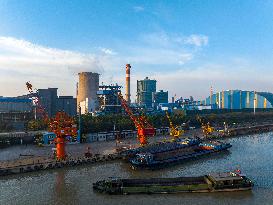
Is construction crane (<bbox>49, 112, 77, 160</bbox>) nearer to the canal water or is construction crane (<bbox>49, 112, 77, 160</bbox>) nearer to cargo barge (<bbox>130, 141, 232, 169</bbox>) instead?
the canal water

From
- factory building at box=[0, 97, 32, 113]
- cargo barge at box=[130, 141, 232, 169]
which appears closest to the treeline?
factory building at box=[0, 97, 32, 113]

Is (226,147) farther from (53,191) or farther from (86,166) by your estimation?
(53,191)

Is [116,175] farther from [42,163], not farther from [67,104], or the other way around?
[67,104]

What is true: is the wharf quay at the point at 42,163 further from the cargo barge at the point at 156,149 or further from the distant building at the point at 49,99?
the distant building at the point at 49,99

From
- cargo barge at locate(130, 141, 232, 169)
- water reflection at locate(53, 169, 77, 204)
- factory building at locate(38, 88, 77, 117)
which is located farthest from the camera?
factory building at locate(38, 88, 77, 117)

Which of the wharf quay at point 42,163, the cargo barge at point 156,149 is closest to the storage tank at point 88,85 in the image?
the cargo barge at point 156,149

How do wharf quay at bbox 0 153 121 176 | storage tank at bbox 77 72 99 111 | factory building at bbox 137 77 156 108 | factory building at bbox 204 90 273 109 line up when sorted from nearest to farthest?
wharf quay at bbox 0 153 121 176 < storage tank at bbox 77 72 99 111 < factory building at bbox 204 90 273 109 < factory building at bbox 137 77 156 108

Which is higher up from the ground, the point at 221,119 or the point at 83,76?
the point at 83,76

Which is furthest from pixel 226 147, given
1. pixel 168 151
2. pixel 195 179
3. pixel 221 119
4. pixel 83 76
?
pixel 83 76
